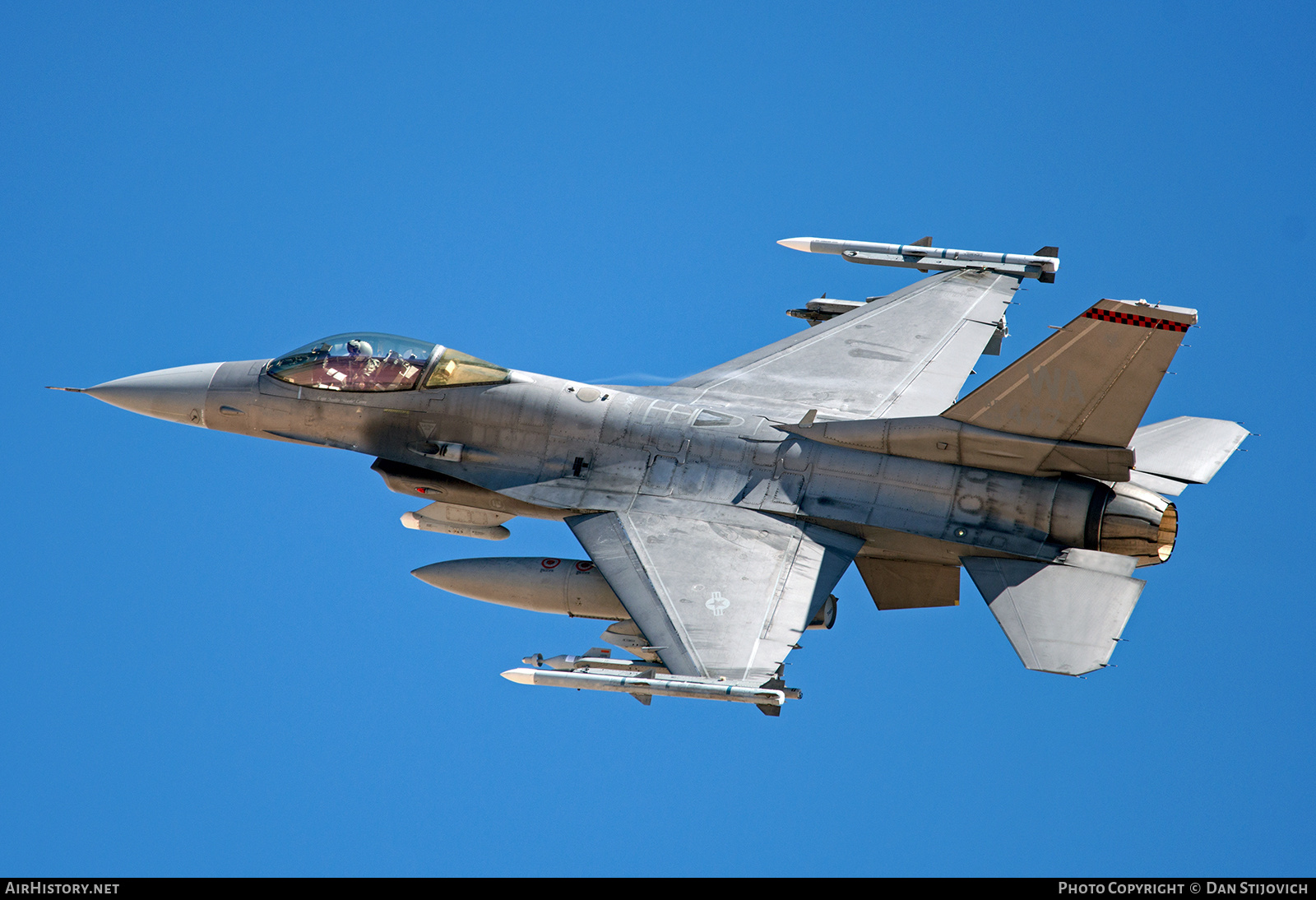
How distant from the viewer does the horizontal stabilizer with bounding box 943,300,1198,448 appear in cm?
1491

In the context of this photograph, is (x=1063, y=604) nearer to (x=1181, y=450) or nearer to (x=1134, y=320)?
(x=1181, y=450)

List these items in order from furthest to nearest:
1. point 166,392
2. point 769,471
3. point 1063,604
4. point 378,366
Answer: point 166,392, point 378,366, point 769,471, point 1063,604

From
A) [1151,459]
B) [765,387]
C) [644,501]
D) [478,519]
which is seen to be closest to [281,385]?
[478,519]

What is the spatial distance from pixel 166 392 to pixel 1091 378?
12.0m

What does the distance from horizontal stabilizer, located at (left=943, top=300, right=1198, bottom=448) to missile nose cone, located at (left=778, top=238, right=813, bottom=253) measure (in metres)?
5.77

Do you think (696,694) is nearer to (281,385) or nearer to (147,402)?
(281,385)

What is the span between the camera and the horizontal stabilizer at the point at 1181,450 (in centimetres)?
1680

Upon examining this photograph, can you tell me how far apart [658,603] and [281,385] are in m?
6.25

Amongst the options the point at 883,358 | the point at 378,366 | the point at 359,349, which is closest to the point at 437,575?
the point at 378,366

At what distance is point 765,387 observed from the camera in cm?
1870

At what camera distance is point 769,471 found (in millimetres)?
16797

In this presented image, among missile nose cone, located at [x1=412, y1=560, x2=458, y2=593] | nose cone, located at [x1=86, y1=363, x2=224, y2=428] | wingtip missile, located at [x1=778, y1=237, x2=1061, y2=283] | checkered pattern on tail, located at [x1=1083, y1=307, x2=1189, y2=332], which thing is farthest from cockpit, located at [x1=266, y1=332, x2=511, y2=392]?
checkered pattern on tail, located at [x1=1083, y1=307, x2=1189, y2=332]

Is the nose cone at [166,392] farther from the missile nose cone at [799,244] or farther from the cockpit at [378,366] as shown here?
the missile nose cone at [799,244]

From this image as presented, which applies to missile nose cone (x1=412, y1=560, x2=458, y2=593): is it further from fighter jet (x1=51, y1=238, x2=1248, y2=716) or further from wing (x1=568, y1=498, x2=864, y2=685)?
wing (x1=568, y1=498, x2=864, y2=685)
